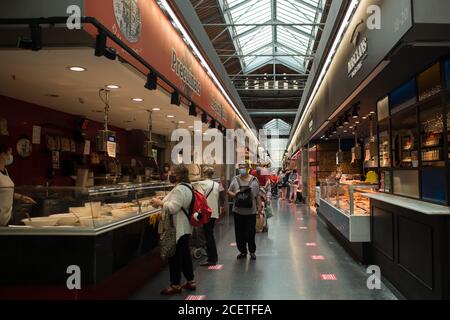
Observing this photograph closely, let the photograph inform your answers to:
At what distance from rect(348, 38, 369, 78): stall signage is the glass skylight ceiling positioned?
6648 mm

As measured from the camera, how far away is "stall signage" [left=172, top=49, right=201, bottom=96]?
19.7 feet

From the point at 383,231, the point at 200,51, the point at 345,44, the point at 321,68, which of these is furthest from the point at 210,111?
the point at 383,231

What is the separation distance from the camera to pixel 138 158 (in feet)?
35.4

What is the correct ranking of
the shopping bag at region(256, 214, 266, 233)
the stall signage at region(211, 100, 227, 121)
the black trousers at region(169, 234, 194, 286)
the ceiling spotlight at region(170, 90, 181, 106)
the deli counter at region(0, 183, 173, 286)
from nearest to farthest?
the deli counter at region(0, 183, 173, 286) < the black trousers at region(169, 234, 194, 286) < the ceiling spotlight at region(170, 90, 181, 106) < the shopping bag at region(256, 214, 266, 233) < the stall signage at region(211, 100, 227, 121)

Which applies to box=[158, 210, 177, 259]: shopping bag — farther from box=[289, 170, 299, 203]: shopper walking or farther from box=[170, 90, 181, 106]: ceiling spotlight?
box=[289, 170, 299, 203]: shopper walking

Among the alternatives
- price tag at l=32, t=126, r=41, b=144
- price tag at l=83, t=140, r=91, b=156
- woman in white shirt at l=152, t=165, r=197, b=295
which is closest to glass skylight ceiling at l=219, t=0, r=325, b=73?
price tag at l=83, t=140, r=91, b=156

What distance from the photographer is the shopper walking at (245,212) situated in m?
6.32

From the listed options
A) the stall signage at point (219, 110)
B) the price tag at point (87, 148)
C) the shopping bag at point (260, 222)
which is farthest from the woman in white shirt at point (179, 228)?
the stall signage at point (219, 110)

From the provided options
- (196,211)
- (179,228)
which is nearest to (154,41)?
(196,211)

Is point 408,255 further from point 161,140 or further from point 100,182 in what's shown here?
point 161,140

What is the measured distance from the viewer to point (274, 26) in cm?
1588

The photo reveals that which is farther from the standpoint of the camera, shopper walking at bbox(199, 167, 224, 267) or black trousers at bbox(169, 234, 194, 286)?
shopper walking at bbox(199, 167, 224, 267)

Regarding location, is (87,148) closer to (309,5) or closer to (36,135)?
(36,135)
